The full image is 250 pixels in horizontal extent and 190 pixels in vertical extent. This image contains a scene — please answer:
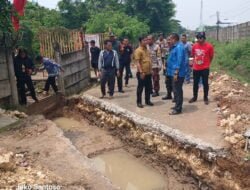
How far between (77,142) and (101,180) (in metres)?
3.31

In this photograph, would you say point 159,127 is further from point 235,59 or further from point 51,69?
point 235,59

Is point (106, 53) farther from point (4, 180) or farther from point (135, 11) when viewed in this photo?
point (135, 11)

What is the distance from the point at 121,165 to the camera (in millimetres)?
7105

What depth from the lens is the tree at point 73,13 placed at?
26.4m

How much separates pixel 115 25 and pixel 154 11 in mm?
10418

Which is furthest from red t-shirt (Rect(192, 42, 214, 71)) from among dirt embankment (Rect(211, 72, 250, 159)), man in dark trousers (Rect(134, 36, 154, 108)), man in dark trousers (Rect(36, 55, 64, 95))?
man in dark trousers (Rect(36, 55, 64, 95))

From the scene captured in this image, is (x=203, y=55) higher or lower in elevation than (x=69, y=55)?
higher

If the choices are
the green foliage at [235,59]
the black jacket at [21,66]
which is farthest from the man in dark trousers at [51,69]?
the green foliage at [235,59]

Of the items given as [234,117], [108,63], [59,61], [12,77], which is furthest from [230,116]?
[59,61]

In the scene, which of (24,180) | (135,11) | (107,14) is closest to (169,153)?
(24,180)

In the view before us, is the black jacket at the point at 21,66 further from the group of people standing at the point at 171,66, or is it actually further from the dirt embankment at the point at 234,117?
the dirt embankment at the point at 234,117

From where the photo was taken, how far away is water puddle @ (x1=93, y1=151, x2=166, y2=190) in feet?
20.9

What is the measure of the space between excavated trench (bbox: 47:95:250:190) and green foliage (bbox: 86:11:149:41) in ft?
49.4

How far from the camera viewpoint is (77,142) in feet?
27.0
